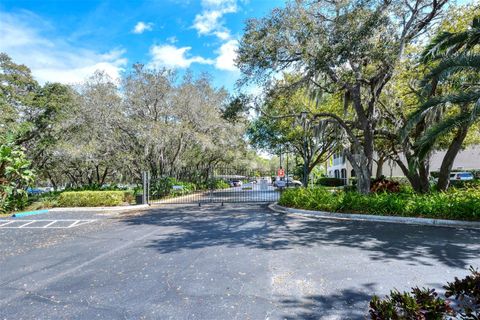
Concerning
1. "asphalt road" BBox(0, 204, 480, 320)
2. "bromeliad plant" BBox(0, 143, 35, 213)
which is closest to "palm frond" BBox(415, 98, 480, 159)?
"asphalt road" BBox(0, 204, 480, 320)

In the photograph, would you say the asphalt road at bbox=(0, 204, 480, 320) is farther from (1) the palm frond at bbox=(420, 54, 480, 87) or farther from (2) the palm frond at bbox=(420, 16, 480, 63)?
(2) the palm frond at bbox=(420, 16, 480, 63)

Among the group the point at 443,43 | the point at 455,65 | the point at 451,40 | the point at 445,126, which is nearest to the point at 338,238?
the point at 445,126

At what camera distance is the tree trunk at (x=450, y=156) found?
36.2ft

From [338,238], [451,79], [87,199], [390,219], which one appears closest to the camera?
[338,238]

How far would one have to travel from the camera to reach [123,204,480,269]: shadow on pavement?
5.50 metres

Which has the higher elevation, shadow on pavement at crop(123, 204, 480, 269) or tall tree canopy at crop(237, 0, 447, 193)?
tall tree canopy at crop(237, 0, 447, 193)

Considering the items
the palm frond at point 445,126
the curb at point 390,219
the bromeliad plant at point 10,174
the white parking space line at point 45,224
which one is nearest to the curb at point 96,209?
the bromeliad plant at point 10,174

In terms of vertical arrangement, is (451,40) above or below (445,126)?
→ above

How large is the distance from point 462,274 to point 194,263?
4.55 meters

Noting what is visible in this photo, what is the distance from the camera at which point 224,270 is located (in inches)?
191

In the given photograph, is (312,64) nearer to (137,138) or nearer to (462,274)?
(462,274)

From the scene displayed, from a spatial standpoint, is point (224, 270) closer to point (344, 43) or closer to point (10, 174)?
point (344, 43)

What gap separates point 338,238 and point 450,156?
7900 mm

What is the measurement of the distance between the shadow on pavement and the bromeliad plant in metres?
9.95
